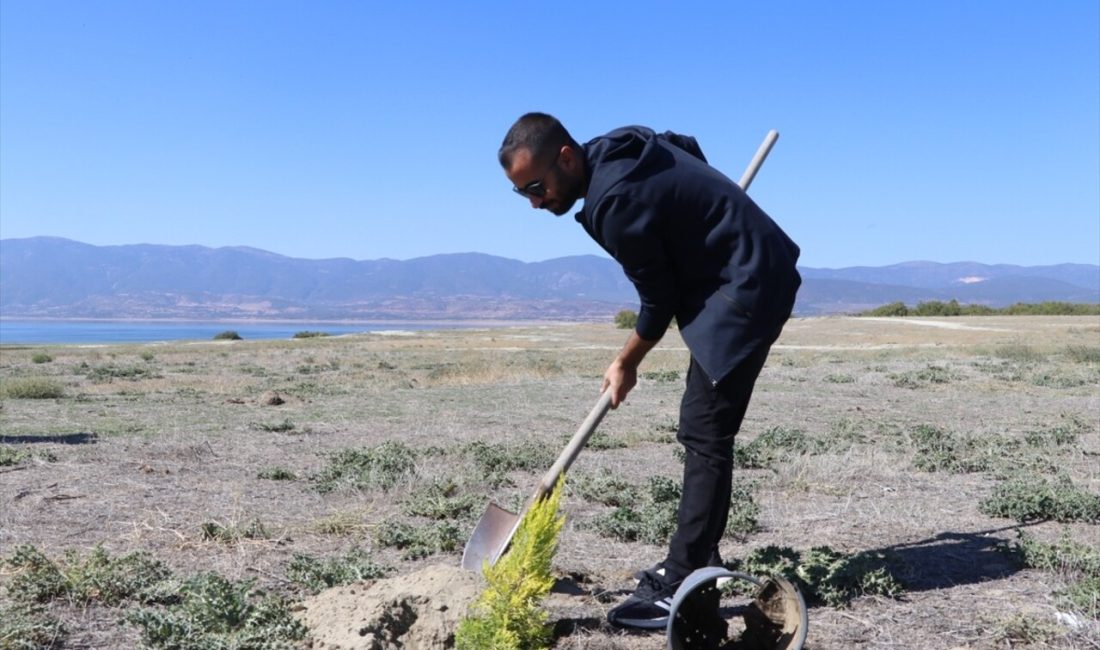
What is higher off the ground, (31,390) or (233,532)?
(233,532)

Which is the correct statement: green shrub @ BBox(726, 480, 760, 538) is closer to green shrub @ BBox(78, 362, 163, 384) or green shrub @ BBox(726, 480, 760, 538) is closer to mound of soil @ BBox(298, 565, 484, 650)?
mound of soil @ BBox(298, 565, 484, 650)

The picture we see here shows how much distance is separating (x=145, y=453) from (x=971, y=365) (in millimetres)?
17078

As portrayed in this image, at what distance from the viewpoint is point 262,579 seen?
4512 millimetres

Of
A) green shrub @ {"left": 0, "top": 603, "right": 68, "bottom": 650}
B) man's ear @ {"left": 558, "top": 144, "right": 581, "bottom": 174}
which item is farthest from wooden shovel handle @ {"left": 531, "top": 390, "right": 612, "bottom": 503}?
green shrub @ {"left": 0, "top": 603, "right": 68, "bottom": 650}

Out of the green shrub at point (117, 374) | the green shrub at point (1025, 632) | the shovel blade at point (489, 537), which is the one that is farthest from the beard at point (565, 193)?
the green shrub at point (117, 374)

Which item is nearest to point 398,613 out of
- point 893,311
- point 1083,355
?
point 1083,355

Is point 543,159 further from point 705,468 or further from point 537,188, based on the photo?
point 705,468

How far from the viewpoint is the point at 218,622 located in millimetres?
3652

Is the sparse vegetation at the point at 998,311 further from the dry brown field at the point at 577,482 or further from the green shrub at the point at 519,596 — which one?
the green shrub at the point at 519,596

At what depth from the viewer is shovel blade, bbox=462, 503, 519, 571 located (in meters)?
4.27

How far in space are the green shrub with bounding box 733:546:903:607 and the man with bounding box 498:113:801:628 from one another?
24.3 inches

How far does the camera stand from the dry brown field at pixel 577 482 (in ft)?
13.0

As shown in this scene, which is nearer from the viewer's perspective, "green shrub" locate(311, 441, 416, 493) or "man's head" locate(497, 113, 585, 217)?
"man's head" locate(497, 113, 585, 217)

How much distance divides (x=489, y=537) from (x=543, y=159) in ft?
5.99
